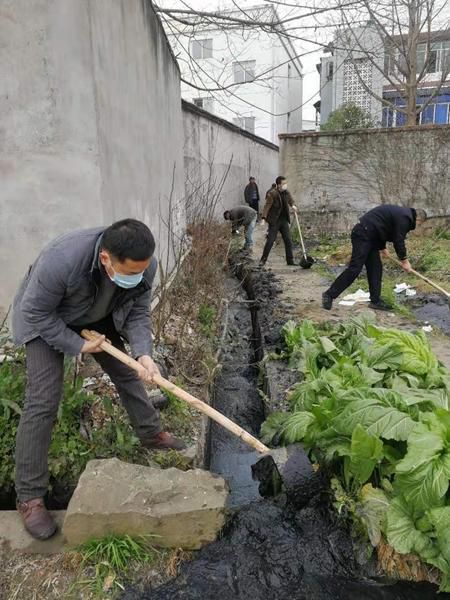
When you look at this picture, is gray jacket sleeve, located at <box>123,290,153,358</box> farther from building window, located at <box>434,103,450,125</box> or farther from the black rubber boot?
building window, located at <box>434,103,450,125</box>

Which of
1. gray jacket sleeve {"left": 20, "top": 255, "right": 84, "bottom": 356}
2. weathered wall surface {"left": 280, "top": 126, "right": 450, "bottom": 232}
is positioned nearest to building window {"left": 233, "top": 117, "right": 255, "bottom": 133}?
weathered wall surface {"left": 280, "top": 126, "right": 450, "bottom": 232}

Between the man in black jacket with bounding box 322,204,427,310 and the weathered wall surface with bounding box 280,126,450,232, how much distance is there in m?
6.36

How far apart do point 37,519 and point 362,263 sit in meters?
5.51

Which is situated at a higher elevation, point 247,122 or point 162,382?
point 247,122

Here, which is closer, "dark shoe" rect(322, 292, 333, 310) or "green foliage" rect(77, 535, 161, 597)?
"green foliage" rect(77, 535, 161, 597)

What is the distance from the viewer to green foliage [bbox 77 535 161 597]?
2.37m

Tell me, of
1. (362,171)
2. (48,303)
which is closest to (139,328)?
(48,303)

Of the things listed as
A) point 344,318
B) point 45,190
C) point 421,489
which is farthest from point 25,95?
point 344,318

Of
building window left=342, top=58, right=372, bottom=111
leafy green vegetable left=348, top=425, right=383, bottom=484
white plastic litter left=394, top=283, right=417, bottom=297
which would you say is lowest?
white plastic litter left=394, top=283, right=417, bottom=297

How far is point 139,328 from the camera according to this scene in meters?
2.94

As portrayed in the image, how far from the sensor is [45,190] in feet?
12.6

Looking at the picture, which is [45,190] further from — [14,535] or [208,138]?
[208,138]

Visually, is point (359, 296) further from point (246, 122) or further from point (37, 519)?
point (246, 122)

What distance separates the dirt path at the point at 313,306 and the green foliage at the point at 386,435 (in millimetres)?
1885
